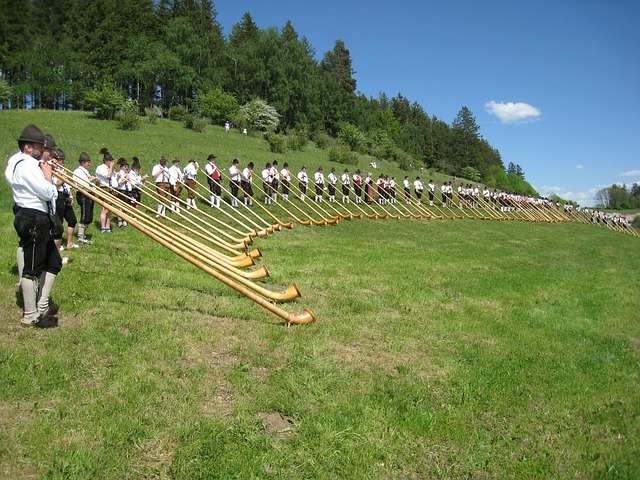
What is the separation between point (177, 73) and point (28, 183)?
64.4 m

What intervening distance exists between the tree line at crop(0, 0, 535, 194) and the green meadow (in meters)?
36.2

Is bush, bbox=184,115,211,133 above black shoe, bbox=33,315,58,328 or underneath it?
above

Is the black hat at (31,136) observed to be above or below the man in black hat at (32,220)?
above

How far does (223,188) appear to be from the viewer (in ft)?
48.9

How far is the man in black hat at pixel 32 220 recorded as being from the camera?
16.7 ft

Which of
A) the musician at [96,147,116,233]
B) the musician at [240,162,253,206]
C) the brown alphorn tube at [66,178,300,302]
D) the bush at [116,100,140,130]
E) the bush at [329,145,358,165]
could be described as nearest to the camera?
the brown alphorn tube at [66,178,300,302]

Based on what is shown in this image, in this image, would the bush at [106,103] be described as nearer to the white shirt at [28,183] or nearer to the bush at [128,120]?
the bush at [128,120]

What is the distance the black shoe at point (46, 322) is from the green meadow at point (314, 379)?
0.48 feet

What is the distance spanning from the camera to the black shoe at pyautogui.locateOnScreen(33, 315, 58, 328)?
5.22 meters

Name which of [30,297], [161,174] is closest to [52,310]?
[30,297]

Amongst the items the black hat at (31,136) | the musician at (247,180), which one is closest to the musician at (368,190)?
the musician at (247,180)

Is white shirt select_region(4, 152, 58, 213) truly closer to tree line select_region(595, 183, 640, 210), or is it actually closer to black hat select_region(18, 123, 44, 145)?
black hat select_region(18, 123, 44, 145)

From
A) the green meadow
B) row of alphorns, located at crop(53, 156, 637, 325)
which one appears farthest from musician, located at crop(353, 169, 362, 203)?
the green meadow

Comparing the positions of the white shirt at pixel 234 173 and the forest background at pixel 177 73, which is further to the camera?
the forest background at pixel 177 73
